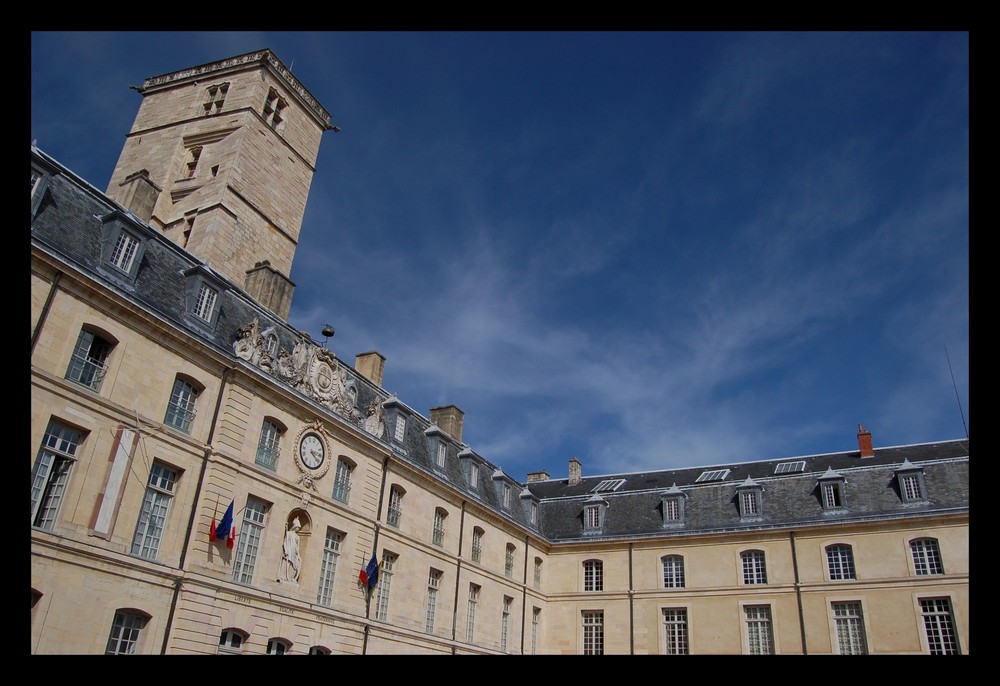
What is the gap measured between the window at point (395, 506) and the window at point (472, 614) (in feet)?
15.1

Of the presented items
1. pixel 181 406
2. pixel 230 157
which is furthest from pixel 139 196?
pixel 230 157

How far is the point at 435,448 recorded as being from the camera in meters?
25.5

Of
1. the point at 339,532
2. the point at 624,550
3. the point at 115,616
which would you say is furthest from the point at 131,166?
the point at 624,550

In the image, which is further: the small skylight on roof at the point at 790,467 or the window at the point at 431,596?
the small skylight on roof at the point at 790,467

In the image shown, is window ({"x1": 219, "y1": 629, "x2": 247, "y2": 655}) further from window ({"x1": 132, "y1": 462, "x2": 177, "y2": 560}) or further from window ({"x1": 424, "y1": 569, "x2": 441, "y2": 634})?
window ({"x1": 424, "y1": 569, "x2": 441, "y2": 634})

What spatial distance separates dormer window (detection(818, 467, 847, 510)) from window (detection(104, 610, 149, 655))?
22.9 m

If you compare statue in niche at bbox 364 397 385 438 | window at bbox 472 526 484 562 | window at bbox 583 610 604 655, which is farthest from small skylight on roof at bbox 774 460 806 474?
statue in niche at bbox 364 397 385 438

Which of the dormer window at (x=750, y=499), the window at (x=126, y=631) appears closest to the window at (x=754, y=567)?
the dormer window at (x=750, y=499)

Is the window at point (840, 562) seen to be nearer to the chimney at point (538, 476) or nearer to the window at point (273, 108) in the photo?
the chimney at point (538, 476)

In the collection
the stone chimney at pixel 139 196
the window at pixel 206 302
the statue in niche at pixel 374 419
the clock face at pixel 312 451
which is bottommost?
the clock face at pixel 312 451

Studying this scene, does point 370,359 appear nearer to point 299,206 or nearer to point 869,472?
point 299,206

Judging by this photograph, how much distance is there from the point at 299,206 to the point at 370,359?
11.0m

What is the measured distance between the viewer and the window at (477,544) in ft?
85.9
